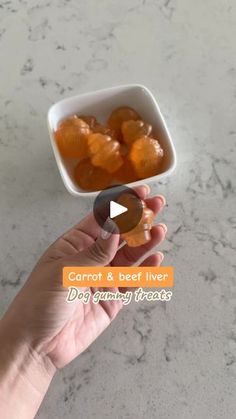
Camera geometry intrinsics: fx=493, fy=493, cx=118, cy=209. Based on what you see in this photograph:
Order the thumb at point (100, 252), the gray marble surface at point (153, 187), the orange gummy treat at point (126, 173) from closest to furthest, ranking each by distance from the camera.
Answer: the thumb at point (100, 252) → the gray marble surface at point (153, 187) → the orange gummy treat at point (126, 173)

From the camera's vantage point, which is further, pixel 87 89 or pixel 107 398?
pixel 87 89

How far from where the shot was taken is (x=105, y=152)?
0.75m

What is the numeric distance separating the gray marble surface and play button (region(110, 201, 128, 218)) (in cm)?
7

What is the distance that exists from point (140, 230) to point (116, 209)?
0.05 meters

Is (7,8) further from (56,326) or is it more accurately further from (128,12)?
→ (56,326)

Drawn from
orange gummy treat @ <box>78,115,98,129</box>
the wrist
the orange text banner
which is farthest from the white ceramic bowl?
the wrist

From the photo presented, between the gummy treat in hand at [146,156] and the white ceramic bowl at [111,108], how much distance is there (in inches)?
0.7

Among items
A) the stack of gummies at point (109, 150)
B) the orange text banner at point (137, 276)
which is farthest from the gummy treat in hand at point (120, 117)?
the orange text banner at point (137, 276)

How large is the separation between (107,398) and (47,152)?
0.40 metres

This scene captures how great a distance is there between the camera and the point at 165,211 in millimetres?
784

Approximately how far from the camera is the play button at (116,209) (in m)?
0.71

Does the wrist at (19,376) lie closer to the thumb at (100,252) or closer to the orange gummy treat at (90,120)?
the thumb at (100,252)

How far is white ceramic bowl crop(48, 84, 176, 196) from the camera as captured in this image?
0.77m

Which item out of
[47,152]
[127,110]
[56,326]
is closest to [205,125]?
[127,110]
